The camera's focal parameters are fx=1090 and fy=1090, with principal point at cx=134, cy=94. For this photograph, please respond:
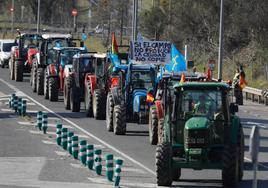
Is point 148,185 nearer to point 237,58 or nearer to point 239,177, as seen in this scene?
point 239,177

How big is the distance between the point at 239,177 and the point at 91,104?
14490 mm

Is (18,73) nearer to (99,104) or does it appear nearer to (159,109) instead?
(99,104)

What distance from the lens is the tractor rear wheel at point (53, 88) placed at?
41594 mm

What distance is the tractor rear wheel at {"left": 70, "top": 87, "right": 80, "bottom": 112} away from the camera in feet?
125

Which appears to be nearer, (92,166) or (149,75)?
(92,166)

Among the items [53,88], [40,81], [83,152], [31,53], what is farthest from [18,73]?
[83,152]

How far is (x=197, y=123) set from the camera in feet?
69.9

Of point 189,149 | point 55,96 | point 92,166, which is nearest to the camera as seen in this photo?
point 189,149

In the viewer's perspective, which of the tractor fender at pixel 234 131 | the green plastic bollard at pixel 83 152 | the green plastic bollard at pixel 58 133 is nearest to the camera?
the tractor fender at pixel 234 131

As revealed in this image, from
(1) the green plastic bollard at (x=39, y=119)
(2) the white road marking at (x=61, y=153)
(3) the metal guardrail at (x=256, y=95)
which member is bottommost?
(2) the white road marking at (x=61, y=153)

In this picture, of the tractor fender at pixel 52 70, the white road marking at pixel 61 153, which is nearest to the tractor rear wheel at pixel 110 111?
the white road marking at pixel 61 153

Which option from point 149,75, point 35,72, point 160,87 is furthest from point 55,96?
point 160,87

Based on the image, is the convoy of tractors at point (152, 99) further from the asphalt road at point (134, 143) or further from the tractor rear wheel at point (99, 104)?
the asphalt road at point (134, 143)

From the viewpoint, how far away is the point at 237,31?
2414 inches
